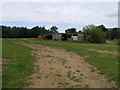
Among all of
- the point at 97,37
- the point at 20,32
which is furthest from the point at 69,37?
the point at 20,32

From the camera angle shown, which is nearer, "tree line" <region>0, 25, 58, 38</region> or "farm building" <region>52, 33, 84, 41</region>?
"farm building" <region>52, 33, 84, 41</region>

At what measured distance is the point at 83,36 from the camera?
2936 inches

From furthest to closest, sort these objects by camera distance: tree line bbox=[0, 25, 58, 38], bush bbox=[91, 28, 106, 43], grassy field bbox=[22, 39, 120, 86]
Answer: tree line bbox=[0, 25, 58, 38], bush bbox=[91, 28, 106, 43], grassy field bbox=[22, 39, 120, 86]

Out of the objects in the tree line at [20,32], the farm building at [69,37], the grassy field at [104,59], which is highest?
the tree line at [20,32]

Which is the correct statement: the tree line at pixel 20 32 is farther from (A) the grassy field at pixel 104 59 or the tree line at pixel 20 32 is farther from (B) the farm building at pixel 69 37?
(A) the grassy field at pixel 104 59

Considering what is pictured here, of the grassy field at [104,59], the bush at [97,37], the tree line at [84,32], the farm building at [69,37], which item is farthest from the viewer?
the farm building at [69,37]

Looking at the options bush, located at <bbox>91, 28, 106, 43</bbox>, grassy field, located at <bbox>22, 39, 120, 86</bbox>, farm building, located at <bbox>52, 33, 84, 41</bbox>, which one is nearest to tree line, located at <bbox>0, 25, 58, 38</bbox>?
farm building, located at <bbox>52, 33, 84, 41</bbox>

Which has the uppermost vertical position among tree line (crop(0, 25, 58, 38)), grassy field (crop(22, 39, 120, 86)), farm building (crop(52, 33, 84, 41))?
tree line (crop(0, 25, 58, 38))

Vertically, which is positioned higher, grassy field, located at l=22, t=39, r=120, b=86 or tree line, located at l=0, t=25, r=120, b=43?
tree line, located at l=0, t=25, r=120, b=43

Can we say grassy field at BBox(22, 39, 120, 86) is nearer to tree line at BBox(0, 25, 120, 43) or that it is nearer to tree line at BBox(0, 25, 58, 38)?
tree line at BBox(0, 25, 120, 43)

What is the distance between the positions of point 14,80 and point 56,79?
1.45 meters

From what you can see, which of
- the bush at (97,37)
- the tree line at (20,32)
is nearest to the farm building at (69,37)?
the bush at (97,37)

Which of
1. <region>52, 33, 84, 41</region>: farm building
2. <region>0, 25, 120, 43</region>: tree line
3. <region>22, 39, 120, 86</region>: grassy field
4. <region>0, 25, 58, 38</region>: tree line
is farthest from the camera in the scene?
<region>0, 25, 58, 38</region>: tree line

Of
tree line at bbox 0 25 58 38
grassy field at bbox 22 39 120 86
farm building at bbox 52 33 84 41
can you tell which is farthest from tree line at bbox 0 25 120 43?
grassy field at bbox 22 39 120 86
